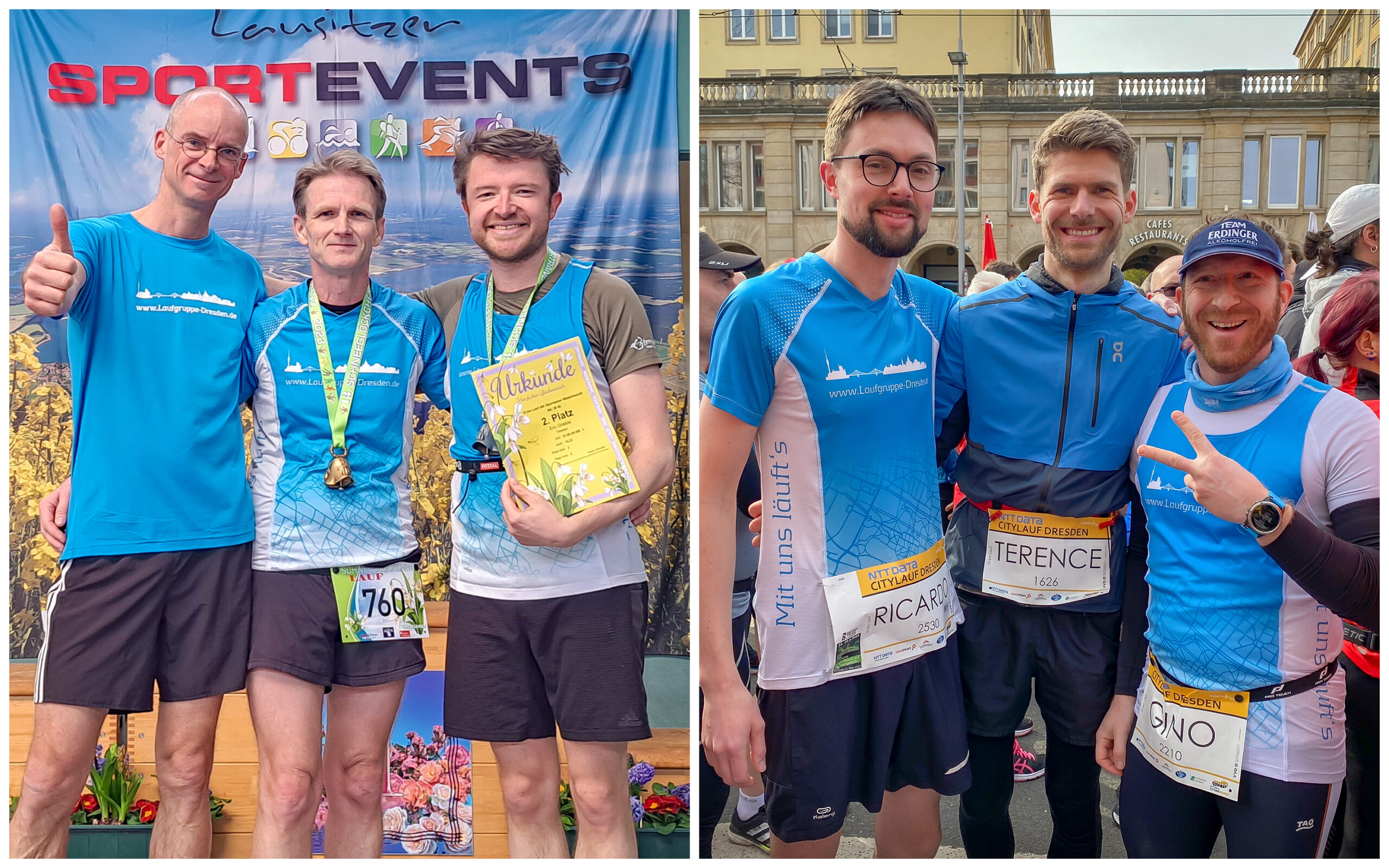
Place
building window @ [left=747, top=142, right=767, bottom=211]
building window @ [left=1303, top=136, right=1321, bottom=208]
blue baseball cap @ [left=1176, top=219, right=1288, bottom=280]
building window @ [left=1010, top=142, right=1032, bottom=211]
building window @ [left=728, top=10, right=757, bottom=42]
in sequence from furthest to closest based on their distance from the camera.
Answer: building window @ [left=728, top=10, right=757, bottom=42] → building window @ [left=1010, top=142, right=1032, bottom=211] → building window @ [left=747, top=142, right=767, bottom=211] → building window @ [left=1303, top=136, right=1321, bottom=208] → blue baseball cap @ [left=1176, top=219, right=1288, bottom=280]

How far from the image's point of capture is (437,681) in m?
3.25

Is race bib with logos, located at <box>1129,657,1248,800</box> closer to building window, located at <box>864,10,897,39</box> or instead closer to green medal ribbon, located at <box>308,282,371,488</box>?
green medal ribbon, located at <box>308,282,371,488</box>

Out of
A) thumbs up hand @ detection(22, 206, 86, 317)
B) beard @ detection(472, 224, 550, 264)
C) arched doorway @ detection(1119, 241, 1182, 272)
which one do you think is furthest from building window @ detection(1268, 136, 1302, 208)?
thumbs up hand @ detection(22, 206, 86, 317)

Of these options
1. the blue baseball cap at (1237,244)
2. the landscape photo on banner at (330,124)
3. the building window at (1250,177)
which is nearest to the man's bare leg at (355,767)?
the landscape photo on banner at (330,124)

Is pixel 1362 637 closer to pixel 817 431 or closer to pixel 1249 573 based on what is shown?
pixel 1249 573

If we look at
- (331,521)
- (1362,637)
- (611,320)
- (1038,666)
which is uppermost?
(611,320)

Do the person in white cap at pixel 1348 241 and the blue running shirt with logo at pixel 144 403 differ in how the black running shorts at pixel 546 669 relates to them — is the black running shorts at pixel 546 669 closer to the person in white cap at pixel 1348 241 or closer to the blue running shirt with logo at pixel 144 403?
the blue running shirt with logo at pixel 144 403

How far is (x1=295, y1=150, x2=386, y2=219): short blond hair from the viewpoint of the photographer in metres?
2.75

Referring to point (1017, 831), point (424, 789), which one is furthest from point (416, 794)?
point (1017, 831)

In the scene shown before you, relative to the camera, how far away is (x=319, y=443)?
2.66 m

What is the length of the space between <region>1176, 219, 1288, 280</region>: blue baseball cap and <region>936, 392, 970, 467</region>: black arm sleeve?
0.60 m

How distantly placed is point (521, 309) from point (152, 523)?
44.4 inches

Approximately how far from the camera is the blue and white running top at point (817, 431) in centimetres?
217

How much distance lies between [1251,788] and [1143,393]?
0.89 m
